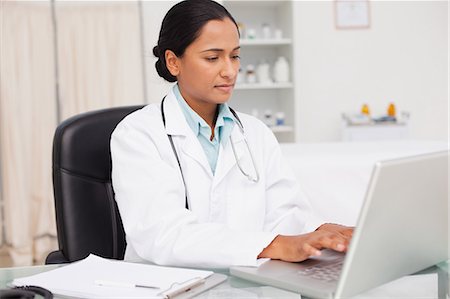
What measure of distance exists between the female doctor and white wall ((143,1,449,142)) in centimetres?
297

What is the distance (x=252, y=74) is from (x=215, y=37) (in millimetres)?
2810

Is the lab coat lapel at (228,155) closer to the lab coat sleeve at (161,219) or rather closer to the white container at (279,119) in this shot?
the lab coat sleeve at (161,219)

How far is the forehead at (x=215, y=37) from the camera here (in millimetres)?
1232

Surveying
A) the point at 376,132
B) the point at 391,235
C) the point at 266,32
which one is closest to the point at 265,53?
the point at 266,32

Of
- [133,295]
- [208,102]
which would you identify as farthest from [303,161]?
[133,295]

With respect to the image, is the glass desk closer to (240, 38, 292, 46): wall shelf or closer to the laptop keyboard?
the laptop keyboard

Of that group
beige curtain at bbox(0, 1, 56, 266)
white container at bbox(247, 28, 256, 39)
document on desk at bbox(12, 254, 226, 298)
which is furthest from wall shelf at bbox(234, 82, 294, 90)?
document on desk at bbox(12, 254, 226, 298)

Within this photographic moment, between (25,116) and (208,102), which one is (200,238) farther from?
(25,116)

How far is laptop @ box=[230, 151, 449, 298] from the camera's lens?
0.67 meters

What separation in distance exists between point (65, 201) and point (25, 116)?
2.24m

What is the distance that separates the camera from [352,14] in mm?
4359

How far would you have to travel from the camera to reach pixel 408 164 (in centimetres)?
67

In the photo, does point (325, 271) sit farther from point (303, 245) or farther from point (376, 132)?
point (376, 132)

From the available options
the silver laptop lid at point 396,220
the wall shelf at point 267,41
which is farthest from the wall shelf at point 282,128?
the silver laptop lid at point 396,220
